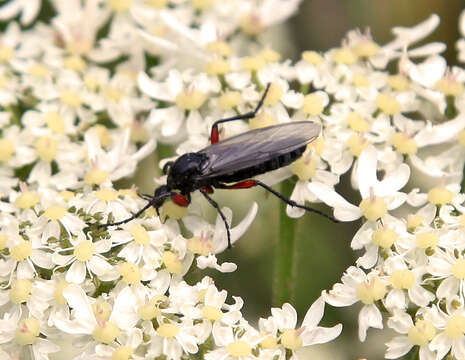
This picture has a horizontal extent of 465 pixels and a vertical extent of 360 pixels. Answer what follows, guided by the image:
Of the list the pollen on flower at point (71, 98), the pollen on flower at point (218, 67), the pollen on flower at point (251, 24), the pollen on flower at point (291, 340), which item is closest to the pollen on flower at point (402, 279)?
the pollen on flower at point (291, 340)

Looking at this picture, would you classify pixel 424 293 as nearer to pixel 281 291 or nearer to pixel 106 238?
pixel 281 291

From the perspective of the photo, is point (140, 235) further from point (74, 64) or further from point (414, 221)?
point (74, 64)

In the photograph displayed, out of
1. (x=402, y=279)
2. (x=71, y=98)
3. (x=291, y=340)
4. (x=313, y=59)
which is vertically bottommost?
(x=291, y=340)

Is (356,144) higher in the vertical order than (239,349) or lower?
higher

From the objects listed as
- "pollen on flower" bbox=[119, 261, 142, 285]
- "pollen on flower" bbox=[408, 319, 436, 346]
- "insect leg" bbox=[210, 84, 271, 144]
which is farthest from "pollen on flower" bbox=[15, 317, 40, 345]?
"pollen on flower" bbox=[408, 319, 436, 346]

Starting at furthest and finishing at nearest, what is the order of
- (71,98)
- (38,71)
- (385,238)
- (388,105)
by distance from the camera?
(38,71) → (71,98) → (388,105) → (385,238)

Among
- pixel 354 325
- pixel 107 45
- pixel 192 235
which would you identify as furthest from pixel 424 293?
pixel 107 45

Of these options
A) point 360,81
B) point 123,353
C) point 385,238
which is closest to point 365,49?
point 360,81
